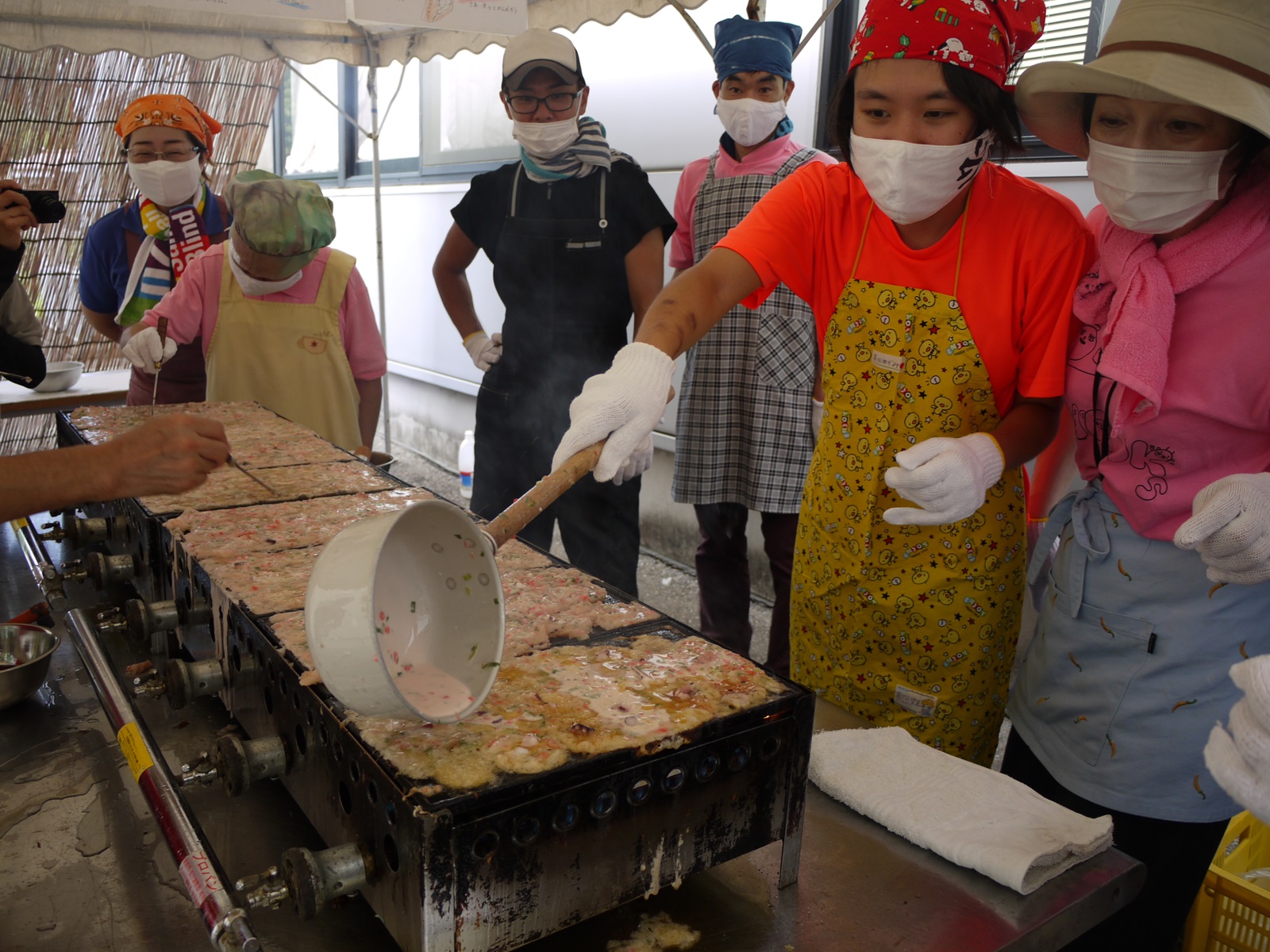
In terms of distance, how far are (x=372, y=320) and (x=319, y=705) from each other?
261 centimetres

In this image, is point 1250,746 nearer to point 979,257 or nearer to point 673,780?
point 673,780

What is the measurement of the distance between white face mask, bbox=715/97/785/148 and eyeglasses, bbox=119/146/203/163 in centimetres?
219

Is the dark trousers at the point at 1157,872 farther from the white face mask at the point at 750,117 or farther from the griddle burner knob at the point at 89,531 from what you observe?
the white face mask at the point at 750,117

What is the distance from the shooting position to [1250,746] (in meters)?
0.97

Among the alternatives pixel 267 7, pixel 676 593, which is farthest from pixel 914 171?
pixel 676 593

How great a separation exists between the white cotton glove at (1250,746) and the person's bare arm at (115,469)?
1586 millimetres

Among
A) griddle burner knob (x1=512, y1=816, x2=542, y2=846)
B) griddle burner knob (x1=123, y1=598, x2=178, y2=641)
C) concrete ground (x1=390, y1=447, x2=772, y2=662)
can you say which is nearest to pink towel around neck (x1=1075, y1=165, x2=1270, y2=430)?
griddle burner knob (x1=512, y1=816, x2=542, y2=846)

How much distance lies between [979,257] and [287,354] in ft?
8.16

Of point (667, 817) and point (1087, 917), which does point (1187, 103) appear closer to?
point (1087, 917)

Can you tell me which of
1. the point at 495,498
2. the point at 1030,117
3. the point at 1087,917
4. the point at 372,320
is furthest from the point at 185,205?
the point at 1087,917

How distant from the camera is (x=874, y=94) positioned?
173 centimetres

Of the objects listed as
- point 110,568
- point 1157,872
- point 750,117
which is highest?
point 750,117

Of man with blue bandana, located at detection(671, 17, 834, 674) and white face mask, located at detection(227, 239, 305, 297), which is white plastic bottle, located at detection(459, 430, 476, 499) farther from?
white face mask, located at detection(227, 239, 305, 297)

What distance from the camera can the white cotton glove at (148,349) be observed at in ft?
10.0
